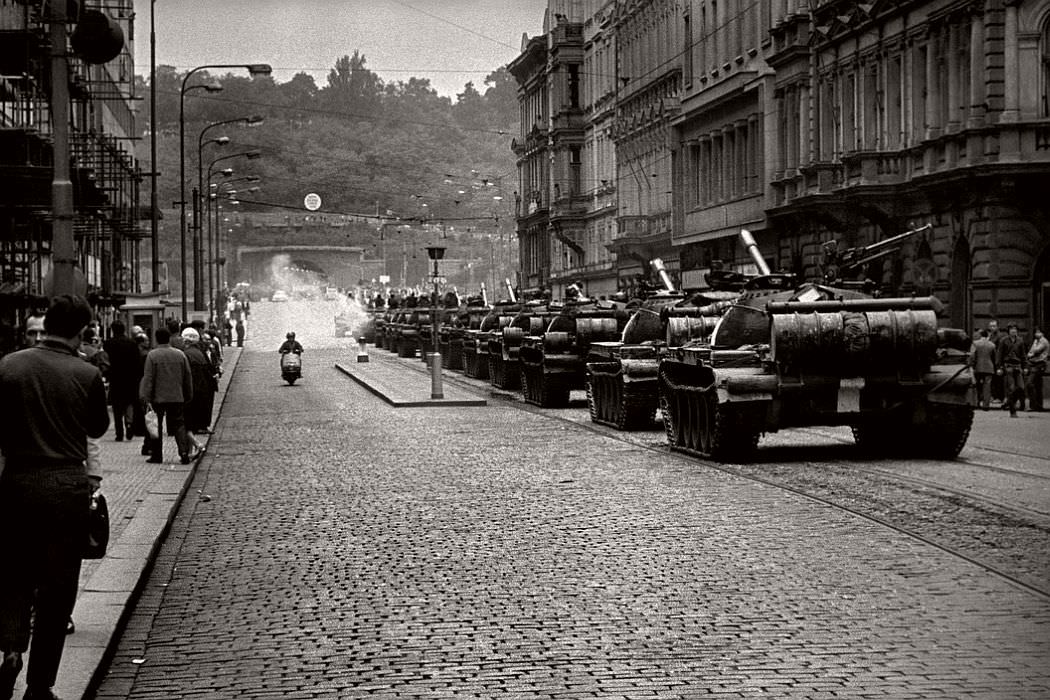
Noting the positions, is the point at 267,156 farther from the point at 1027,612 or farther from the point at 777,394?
the point at 1027,612

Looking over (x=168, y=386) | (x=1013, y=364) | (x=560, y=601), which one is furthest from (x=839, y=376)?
(x=1013, y=364)

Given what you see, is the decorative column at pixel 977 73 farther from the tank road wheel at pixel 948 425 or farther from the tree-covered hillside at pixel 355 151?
the tree-covered hillside at pixel 355 151

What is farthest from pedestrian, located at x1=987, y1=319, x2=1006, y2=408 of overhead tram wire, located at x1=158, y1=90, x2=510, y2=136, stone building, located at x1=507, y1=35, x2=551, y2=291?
overhead tram wire, located at x1=158, y1=90, x2=510, y2=136

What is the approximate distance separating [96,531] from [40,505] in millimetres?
336

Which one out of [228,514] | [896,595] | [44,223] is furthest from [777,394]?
[44,223]

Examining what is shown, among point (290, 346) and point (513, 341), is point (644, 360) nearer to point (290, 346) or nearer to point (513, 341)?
point (513, 341)

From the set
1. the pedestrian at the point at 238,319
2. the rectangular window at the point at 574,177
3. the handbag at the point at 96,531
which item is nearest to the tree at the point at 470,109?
the pedestrian at the point at 238,319

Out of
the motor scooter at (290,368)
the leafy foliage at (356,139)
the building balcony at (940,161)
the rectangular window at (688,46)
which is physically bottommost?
the motor scooter at (290,368)

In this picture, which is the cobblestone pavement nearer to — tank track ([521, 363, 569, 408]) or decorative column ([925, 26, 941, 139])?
tank track ([521, 363, 569, 408])

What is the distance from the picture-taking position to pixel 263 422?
30781 millimetres

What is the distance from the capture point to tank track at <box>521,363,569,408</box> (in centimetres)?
3391

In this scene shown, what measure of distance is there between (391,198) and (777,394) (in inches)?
4980

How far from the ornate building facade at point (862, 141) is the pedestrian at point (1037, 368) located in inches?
102

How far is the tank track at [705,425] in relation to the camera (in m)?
19.9
